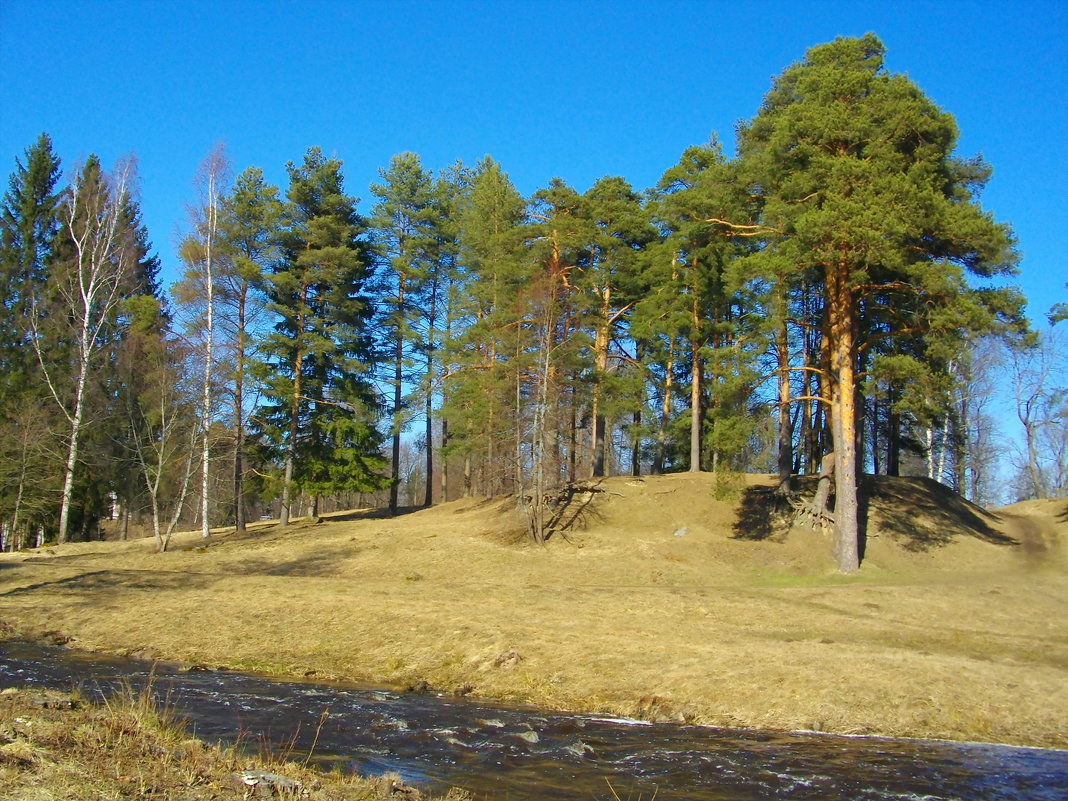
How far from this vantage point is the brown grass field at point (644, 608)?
12.8 meters

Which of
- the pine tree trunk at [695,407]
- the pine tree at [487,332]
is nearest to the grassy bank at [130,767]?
the pine tree at [487,332]

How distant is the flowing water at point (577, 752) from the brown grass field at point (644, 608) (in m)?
0.97

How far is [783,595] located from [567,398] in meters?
11.8

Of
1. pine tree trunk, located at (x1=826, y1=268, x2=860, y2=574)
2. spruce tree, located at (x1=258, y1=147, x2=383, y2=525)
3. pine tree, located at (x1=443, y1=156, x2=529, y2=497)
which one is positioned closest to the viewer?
pine tree trunk, located at (x1=826, y1=268, x2=860, y2=574)

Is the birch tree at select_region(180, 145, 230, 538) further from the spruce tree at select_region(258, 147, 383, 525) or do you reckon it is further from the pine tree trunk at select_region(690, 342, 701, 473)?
the pine tree trunk at select_region(690, 342, 701, 473)

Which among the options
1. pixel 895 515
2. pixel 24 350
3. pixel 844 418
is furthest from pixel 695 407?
pixel 24 350

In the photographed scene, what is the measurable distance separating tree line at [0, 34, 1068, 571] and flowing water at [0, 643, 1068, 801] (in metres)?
14.4

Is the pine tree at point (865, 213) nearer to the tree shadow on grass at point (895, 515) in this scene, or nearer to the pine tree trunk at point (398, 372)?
the tree shadow on grass at point (895, 515)

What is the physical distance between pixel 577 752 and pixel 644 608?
30.0ft

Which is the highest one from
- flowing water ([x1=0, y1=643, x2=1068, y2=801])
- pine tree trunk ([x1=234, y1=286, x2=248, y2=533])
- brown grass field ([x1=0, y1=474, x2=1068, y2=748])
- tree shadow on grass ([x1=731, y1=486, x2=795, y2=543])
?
pine tree trunk ([x1=234, y1=286, x2=248, y2=533])

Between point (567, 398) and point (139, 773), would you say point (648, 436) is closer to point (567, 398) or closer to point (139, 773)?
point (567, 398)

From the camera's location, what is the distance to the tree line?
76.0 ft

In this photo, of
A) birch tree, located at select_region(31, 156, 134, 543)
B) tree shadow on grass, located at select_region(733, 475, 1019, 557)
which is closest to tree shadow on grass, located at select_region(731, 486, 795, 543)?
tree shadow on grass, located at select_region(733, 475, 1019, 557)

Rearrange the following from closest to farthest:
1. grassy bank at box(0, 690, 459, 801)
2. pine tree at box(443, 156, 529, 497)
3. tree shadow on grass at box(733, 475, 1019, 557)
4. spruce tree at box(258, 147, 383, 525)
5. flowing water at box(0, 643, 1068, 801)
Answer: grassy bank at box(0, 690, 459, 801) → flowing water at box(0, 643, 1068, 801) → tree shadow on grass at box(733, 475, 1019, 557) → pine tree at box(443, 156, 529, 497) → spruce tree at box(258, 147, 383, 525)
